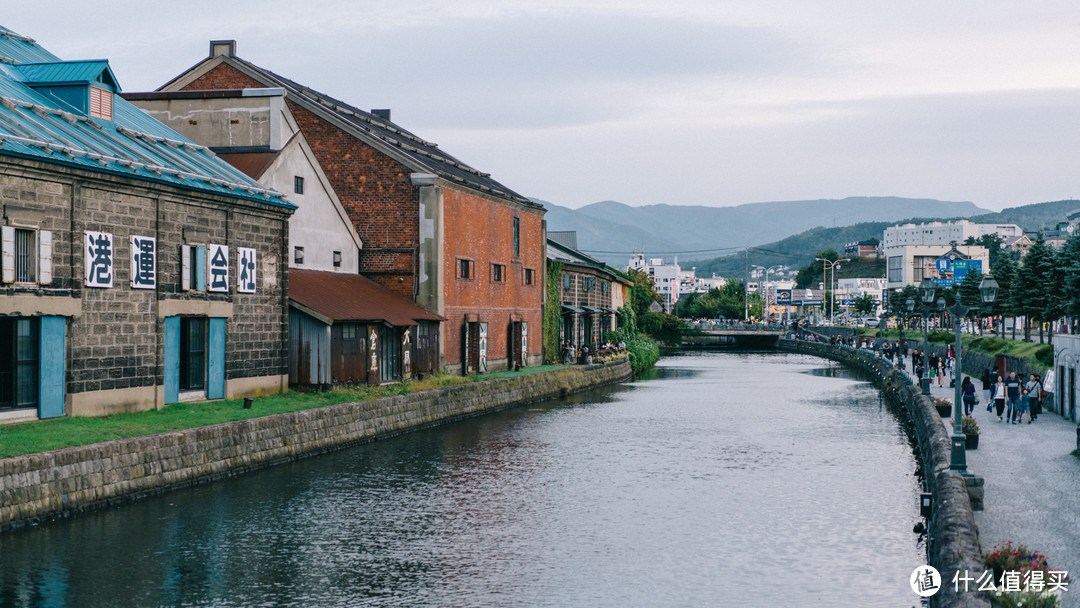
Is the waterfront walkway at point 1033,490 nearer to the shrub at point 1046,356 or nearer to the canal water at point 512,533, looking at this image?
the canal water at point 512,533

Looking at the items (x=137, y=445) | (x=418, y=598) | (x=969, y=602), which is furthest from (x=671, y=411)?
(x=969, y=602)

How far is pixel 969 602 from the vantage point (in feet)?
39.8

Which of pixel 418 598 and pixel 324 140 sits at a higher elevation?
pixel 324 140

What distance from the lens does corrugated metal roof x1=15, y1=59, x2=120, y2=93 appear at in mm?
30266

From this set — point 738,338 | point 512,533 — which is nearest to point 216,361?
point 512,533

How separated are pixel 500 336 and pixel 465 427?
16156 millimetres

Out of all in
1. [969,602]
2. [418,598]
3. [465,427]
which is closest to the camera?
[969,602]

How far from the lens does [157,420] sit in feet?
88.1

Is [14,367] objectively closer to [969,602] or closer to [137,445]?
[137,445]

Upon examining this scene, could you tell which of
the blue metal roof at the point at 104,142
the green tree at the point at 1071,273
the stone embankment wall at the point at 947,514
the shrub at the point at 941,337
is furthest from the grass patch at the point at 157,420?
the shrub at the point at 941,337

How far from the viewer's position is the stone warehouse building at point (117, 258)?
2528 cm

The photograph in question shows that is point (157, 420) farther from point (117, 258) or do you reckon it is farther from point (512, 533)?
point (512, 533)

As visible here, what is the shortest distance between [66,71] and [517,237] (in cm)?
3140
